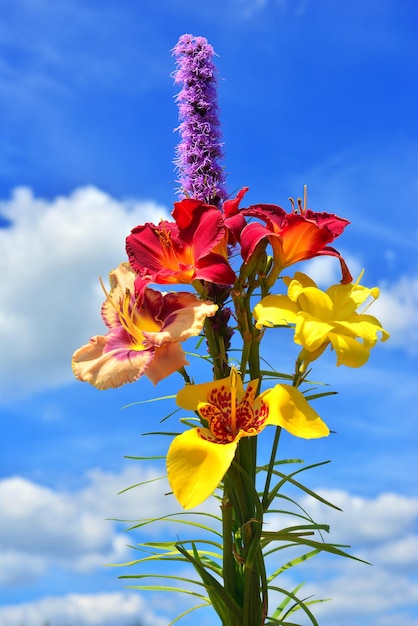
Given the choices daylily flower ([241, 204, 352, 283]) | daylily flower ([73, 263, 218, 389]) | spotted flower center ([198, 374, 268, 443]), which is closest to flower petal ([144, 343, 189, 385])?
daylily flower ([73, 263, 218, 389])

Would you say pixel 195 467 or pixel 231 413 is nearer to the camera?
pixel 195 467

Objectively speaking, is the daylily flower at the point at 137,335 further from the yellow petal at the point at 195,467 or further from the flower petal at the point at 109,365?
the yellow petal at the point at 195,467

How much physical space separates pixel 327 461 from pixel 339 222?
76cm

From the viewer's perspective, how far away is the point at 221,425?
209 cm

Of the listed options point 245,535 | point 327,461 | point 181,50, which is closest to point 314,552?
point 327,461

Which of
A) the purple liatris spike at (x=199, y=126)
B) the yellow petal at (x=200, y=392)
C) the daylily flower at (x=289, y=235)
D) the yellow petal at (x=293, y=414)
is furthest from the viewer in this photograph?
the purple liatris spike at (x=199, y=126)

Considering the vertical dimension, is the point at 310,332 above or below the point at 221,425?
above

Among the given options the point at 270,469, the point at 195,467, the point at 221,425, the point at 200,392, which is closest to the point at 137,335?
the point at 200,392

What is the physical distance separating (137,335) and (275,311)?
42 centimetres

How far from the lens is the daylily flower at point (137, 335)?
2.02 m

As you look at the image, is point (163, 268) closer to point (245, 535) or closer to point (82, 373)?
point (82, 373)

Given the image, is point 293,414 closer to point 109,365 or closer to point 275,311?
point 275,311

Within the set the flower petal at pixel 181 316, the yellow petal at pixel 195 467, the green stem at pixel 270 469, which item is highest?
the flower petal at pixel 181 316

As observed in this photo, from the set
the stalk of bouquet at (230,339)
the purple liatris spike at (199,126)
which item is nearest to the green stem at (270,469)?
the stalk of bouquet at (230,339)
